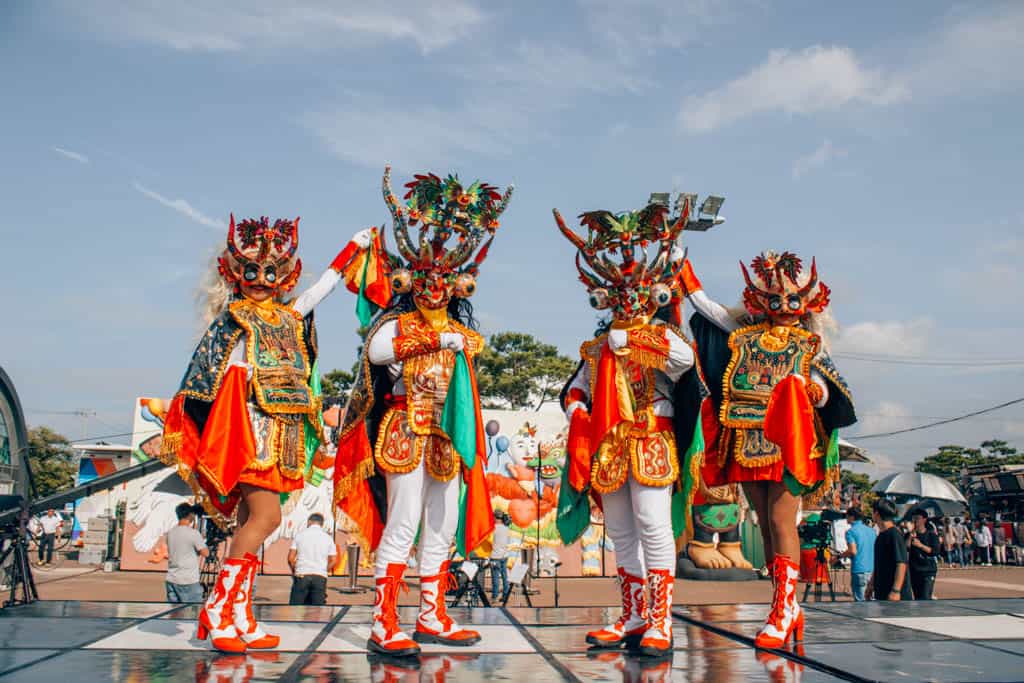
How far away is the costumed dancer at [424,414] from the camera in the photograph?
12.6ft

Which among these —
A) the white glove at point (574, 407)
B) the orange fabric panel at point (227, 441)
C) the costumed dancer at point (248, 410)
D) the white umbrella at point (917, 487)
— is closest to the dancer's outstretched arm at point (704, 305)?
the white glove at point (574, 407)

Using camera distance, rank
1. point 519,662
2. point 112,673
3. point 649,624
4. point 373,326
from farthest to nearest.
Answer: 1. point 373,326
2. point 649,624
3. point 519,662
4. point 112,673

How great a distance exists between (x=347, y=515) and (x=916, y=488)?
20297mm

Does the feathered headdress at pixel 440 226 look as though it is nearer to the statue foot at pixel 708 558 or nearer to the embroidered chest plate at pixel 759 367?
the embroidered chest plate at pixel 759 367

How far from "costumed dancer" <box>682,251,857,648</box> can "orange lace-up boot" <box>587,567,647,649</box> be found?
610 millimetres

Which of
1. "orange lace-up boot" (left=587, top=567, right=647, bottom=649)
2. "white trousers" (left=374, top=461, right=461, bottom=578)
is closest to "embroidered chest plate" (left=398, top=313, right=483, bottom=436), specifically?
"white trousers" (left=374, top=461, right=461, bottom=578)

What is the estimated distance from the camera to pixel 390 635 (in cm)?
355

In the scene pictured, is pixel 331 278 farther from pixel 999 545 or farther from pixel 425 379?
pixel 999 545

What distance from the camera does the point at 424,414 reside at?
12.9 feet

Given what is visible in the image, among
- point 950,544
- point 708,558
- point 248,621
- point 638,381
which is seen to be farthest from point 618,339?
point 950,544

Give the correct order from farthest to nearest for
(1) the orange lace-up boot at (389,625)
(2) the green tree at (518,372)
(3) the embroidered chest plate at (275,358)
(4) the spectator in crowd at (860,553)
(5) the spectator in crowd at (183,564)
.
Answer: (2) the green tree at (518,372) < (4) the spectator in crowd at (860,553) < (5) the spectator in crowd at (183,564) < (3) the embroidered chest plate at (275,358) < (1) the orange lace-up boot at (389,625)

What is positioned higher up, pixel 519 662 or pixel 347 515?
pixel 347 515

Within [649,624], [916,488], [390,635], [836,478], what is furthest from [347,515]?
[916,488]

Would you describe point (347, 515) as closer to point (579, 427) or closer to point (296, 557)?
point (579, 427)
